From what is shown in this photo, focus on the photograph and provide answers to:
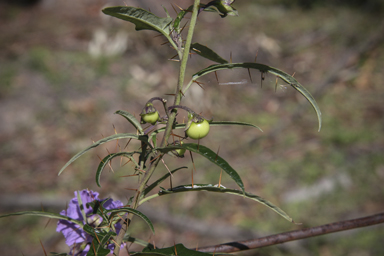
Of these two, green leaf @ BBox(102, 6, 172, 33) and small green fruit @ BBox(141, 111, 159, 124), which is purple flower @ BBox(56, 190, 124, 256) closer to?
small green fruit @ BBox(141, 111, 159, 124)

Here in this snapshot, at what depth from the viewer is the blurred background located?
2.31m

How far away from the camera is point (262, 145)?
292 cm

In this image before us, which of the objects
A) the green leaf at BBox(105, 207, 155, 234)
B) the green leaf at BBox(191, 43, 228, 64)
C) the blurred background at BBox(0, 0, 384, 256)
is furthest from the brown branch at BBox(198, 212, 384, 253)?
the blurred background at BBox(0, 0, 384, 256)

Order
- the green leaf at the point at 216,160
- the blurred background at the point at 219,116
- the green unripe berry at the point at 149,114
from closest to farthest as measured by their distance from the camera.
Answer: the green leaf at the point at 216,160, the green unripe berry at the point at 149,114, the blurred background at the point at 219,116

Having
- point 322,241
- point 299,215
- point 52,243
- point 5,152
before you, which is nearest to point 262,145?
point 299,215

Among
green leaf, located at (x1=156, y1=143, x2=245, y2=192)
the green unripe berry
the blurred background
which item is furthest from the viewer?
the blurred background

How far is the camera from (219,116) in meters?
3.27

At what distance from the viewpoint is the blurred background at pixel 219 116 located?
7.58ft

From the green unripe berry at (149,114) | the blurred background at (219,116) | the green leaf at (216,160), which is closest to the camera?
the green leaf at (216,160)

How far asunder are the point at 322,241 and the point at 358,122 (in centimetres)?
133

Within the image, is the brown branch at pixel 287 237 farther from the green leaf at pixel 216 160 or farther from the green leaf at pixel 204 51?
the green leaf at pixel 204 51

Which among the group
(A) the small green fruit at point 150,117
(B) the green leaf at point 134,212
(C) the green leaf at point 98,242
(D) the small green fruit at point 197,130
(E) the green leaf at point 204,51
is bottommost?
(C) the green leaf at point 98,242

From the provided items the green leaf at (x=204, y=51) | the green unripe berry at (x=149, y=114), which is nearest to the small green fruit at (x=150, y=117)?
the green unripe berry at (x=149, y=114)

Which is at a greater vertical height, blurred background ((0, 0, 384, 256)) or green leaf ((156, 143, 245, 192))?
blurred background ((0, 0, 384, 256))
